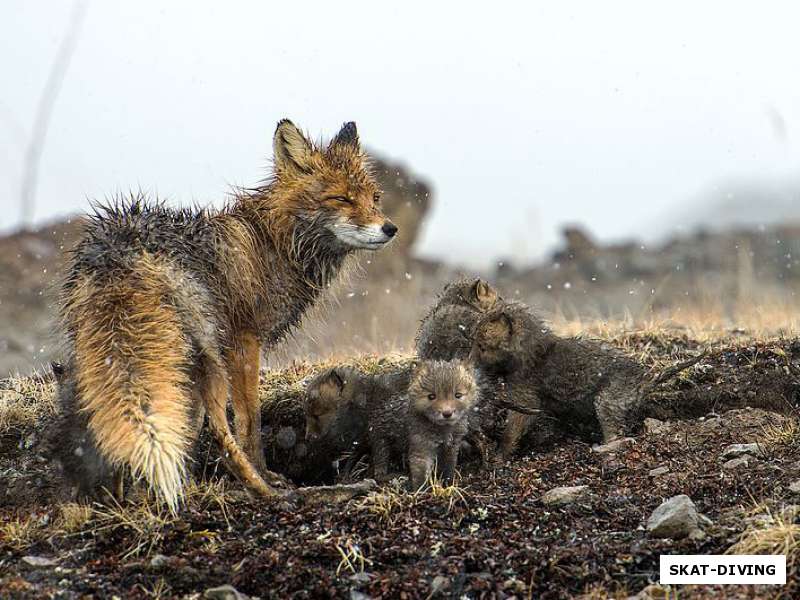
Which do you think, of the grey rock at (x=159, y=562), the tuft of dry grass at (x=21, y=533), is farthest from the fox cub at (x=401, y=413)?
the tuft of dry grass at (x=21, y=533)

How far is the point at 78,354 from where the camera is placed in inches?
217

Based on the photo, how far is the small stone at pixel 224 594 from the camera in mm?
4387

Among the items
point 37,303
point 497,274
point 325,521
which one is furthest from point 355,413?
point 497,274

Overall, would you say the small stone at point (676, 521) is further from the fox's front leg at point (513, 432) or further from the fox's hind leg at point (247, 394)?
the fox's hind leg at point (247, 394)

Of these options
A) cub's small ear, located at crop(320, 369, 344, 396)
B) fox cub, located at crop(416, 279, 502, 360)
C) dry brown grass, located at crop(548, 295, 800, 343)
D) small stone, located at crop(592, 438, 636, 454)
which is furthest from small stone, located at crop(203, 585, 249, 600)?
dry brown grass, located at crop(548, 295, 800, 343)

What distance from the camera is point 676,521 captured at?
478 cm

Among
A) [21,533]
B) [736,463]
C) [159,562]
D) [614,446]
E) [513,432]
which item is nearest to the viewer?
[159,562]

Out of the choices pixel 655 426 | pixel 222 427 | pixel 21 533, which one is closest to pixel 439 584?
pixel 222 427

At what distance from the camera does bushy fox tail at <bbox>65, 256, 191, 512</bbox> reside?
5023 mm

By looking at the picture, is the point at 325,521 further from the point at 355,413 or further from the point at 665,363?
the point at 665,363

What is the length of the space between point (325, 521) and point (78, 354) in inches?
61.7

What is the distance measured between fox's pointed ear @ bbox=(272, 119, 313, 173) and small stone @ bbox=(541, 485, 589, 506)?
7.85 ft

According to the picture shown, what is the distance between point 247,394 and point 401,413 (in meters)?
0.92

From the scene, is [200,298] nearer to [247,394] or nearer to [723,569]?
[247,394]
